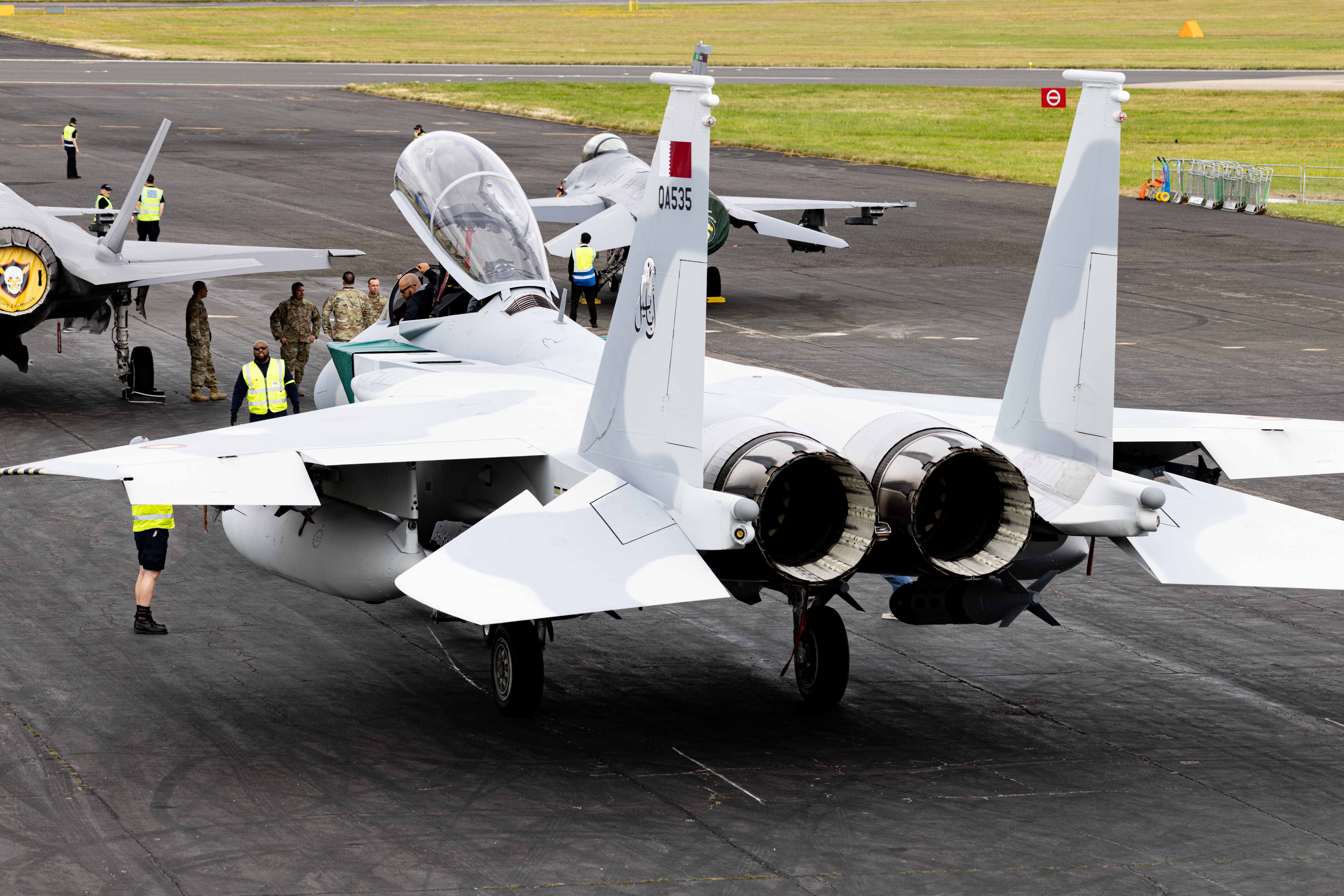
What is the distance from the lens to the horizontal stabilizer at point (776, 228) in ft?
112

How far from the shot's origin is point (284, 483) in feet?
36.6

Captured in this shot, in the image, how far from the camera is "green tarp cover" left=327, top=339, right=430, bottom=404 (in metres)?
15.5

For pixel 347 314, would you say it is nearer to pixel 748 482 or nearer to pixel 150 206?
pixel 748 482

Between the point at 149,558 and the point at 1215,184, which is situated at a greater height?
the point at 1215,184

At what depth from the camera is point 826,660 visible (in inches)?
502

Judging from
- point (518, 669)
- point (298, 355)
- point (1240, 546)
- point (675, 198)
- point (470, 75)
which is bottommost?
point (518, 669)

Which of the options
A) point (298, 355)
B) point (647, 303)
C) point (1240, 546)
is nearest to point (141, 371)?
point (298, 355)

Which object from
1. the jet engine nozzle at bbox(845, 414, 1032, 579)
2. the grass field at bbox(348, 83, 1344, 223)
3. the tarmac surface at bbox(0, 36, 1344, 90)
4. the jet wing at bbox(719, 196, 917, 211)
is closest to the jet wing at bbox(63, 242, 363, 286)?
the jet wing at bbox(719, 196, 917, 211)

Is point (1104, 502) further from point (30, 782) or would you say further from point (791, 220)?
point (791, 220)

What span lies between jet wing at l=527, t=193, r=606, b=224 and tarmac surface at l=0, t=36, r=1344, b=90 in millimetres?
44998

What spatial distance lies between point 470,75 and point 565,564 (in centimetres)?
7463

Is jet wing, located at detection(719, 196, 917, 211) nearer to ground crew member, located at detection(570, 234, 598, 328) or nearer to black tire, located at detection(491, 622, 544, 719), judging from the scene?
ground crew member, located at detection(570, 234, 598, 328)

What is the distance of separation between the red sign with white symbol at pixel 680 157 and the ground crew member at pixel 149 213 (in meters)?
28.1

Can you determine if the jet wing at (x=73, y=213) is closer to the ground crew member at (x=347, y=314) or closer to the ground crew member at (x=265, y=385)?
the ground crew member at (x=347, y=314)
